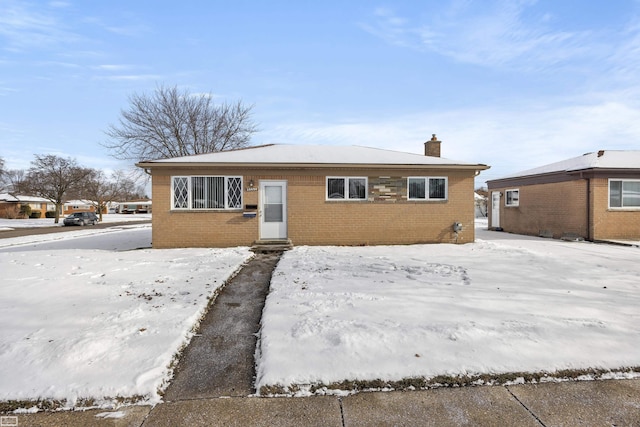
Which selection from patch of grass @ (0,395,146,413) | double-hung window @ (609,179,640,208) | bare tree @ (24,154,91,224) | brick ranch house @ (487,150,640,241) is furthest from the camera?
bare tree @ (24,154,91,224)

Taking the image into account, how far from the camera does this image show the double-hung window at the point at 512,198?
16891 millimetres

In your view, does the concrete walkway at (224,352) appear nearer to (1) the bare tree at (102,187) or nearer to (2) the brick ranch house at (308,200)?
(2) the brick ranch house at (308,200)

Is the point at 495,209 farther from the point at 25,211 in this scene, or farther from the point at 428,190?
the point at 25,211

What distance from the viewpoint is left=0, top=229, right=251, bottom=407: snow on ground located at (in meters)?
2.91

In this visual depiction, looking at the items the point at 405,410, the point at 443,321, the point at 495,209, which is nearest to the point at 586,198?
the point at 495,209

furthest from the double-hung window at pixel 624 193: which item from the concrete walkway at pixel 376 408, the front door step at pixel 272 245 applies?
the concrete walkway at pixel 376 408

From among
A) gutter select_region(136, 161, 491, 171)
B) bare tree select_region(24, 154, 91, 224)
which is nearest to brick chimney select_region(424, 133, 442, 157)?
gutter select_region(136, 161, 491, 171)

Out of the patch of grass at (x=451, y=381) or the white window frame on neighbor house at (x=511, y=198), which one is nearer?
the patch of grass at (x=451, y=381)

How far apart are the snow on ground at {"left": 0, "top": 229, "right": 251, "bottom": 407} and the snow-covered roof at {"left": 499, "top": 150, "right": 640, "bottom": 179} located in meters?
15.0

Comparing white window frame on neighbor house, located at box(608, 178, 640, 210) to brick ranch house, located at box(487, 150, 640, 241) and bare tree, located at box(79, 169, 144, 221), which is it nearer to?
brick ranch house, located at box(487, 150, 640, 241)

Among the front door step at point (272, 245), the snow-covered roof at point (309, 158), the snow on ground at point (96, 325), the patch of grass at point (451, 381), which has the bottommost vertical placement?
the patch of grass at point (451, 381)

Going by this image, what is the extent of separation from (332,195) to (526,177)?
37.0 ft

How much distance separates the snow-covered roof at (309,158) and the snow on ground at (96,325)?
170 inches

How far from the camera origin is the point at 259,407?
2646 mm
